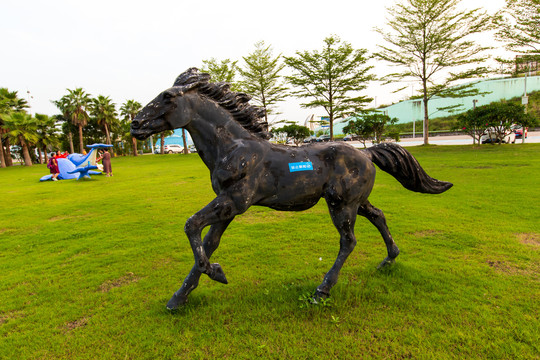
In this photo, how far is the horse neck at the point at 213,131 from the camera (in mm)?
2926

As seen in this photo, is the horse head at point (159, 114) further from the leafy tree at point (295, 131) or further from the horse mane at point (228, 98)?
the leafy tree at point (295, 131)

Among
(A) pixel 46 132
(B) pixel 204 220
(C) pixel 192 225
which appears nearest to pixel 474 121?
(B) pixel 204 220

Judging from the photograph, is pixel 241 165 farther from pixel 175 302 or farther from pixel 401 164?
pixel 401 164

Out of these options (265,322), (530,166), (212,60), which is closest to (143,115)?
(265,322)

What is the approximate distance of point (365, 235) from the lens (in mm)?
5008

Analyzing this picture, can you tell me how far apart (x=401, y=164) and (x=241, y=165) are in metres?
1.90

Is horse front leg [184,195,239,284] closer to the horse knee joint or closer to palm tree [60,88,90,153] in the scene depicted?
the horse knee joint

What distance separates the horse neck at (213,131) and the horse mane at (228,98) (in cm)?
8

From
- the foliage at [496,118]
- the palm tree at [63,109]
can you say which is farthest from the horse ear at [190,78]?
the palm tree at [63,109]

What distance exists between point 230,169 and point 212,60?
3195 centimetres

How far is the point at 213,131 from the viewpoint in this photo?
9.66 feet

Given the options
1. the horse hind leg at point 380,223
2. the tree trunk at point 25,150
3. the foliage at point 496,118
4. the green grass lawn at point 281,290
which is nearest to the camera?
the green grass lawn at point 281,290

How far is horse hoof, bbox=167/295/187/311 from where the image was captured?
301 centimetres

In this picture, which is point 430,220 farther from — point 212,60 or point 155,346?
point 212,60
